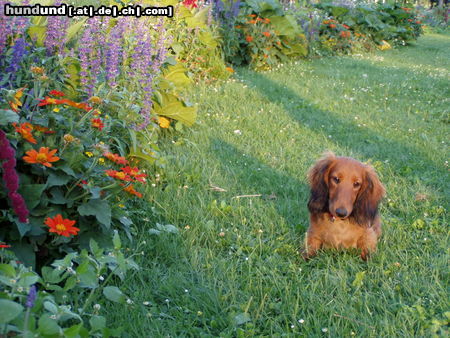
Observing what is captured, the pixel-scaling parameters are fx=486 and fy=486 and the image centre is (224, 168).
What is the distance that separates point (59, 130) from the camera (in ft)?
8.63

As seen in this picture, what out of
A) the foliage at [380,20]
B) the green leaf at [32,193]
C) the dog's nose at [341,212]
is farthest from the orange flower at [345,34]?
the green leaf at [32,193]

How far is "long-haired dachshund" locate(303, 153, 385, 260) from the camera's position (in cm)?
302

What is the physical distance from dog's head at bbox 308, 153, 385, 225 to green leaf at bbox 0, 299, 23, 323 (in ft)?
6.63

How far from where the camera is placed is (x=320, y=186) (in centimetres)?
309

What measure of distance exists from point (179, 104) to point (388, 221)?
2334mm

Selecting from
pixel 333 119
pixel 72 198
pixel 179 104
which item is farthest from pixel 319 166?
pixel 333 119

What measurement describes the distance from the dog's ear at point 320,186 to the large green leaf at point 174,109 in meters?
2.08

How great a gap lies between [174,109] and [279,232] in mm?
1980

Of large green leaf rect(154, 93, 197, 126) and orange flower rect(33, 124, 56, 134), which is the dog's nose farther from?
large green leaf rect(154, 93, 197, 126)

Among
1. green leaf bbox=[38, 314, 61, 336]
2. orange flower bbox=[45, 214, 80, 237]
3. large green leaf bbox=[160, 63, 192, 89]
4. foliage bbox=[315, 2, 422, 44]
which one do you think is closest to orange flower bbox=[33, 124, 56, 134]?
orange flower bbox=[45, 214, 80, 237]

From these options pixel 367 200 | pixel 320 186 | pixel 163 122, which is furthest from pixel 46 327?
pixel 163 122

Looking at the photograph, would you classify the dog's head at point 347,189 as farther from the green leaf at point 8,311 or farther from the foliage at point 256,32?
the foliage at point 256,32

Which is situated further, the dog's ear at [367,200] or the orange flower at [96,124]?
the dog's ear at [367,200]

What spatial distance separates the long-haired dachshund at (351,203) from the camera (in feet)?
9.89
